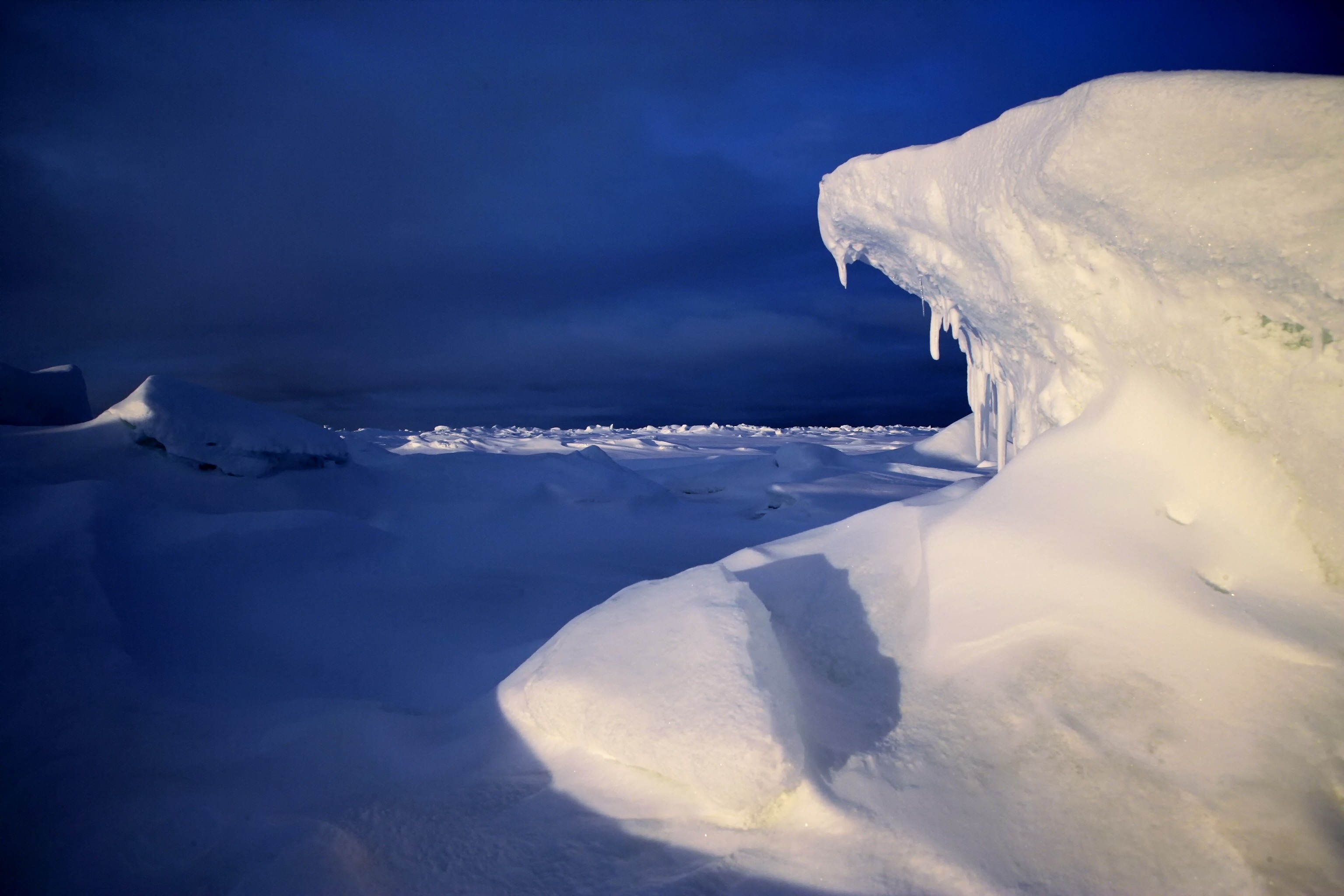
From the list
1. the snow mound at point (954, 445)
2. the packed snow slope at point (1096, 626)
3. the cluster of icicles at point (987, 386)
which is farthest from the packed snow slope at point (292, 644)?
the snow mound at point (954, 445)

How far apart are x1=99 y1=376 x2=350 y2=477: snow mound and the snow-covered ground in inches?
56.4

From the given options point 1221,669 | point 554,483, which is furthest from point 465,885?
point 554,483

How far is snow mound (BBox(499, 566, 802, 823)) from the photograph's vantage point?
1.83 m

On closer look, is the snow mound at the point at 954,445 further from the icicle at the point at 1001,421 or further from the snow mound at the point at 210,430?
the snow mound at the point at 210,430

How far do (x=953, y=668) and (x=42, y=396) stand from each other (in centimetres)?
974

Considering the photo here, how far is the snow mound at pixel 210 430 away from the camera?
5000 millimetres

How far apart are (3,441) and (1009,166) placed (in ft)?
23.5

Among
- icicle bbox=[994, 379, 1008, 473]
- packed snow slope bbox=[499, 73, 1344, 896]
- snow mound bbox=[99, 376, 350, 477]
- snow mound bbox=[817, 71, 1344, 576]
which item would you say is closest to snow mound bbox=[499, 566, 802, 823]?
packed snow slope bbox=[499, 73, 1344, 896]

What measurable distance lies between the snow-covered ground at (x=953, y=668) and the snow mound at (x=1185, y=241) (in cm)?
1

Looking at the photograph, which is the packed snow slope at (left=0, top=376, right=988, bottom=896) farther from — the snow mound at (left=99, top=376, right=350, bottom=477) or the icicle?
the icicle

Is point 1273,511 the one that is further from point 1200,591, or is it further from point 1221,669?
point 1221,669

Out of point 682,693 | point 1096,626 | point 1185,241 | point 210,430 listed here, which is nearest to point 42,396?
point 210,430

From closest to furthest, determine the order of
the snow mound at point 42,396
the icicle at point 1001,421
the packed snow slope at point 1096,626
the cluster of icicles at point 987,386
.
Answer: the packed snow slope at point 1096,626, the cluster of icicles at point 987,386, the icicle at point 1001,421, the snow mound at point 42,396

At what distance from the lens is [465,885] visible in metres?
1.68
